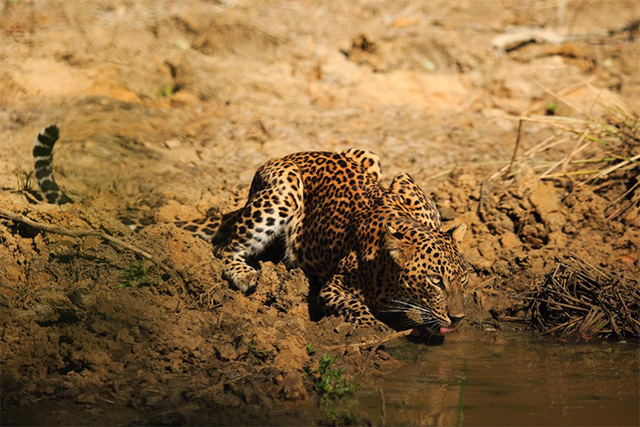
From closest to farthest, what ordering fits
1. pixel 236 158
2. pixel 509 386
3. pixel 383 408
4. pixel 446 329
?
pixel 383 408 → pixel 509 386 → pixel 446 329 → pixel 236 158

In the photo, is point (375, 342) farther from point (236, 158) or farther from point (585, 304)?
point (236, 158)

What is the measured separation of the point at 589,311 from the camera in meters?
7.34

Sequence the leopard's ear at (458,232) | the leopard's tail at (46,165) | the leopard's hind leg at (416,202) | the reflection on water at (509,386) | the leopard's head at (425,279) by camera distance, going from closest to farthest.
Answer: the reflection on water at (509,386) → the leopard's head at (425,279) → the leopard's ear at (458,232) → the leopard's hind leg at (416,202) → the leopard's tail at (46,165)

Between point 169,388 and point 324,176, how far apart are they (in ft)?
10.5

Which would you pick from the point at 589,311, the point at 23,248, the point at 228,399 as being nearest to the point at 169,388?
the point at 228,399

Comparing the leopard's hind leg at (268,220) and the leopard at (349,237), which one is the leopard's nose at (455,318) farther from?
the leopard's hind leg at (268,220)

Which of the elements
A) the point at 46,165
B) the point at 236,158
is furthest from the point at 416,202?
the point at 46,165

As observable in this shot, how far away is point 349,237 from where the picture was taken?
7.72 meters

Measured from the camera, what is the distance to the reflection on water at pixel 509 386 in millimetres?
5688

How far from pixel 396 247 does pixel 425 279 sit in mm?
375

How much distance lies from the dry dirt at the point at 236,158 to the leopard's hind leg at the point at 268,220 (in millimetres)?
282

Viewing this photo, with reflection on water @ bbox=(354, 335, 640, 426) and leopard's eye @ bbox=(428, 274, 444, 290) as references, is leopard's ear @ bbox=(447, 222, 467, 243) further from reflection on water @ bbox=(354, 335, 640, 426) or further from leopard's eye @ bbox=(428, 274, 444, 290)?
reflection on water @ bbox=(354, 335, 640, 426)

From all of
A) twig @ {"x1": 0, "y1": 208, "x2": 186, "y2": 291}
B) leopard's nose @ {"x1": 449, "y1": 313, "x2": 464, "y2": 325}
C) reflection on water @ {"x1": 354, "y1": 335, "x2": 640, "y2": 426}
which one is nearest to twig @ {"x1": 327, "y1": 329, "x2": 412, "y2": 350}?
reflection on water @ {"x1": 354, "y1": 335, "x2": 640, "y2": 426}

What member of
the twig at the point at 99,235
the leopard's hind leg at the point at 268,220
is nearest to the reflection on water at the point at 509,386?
the leopard's hind leg at the point at 268,220
